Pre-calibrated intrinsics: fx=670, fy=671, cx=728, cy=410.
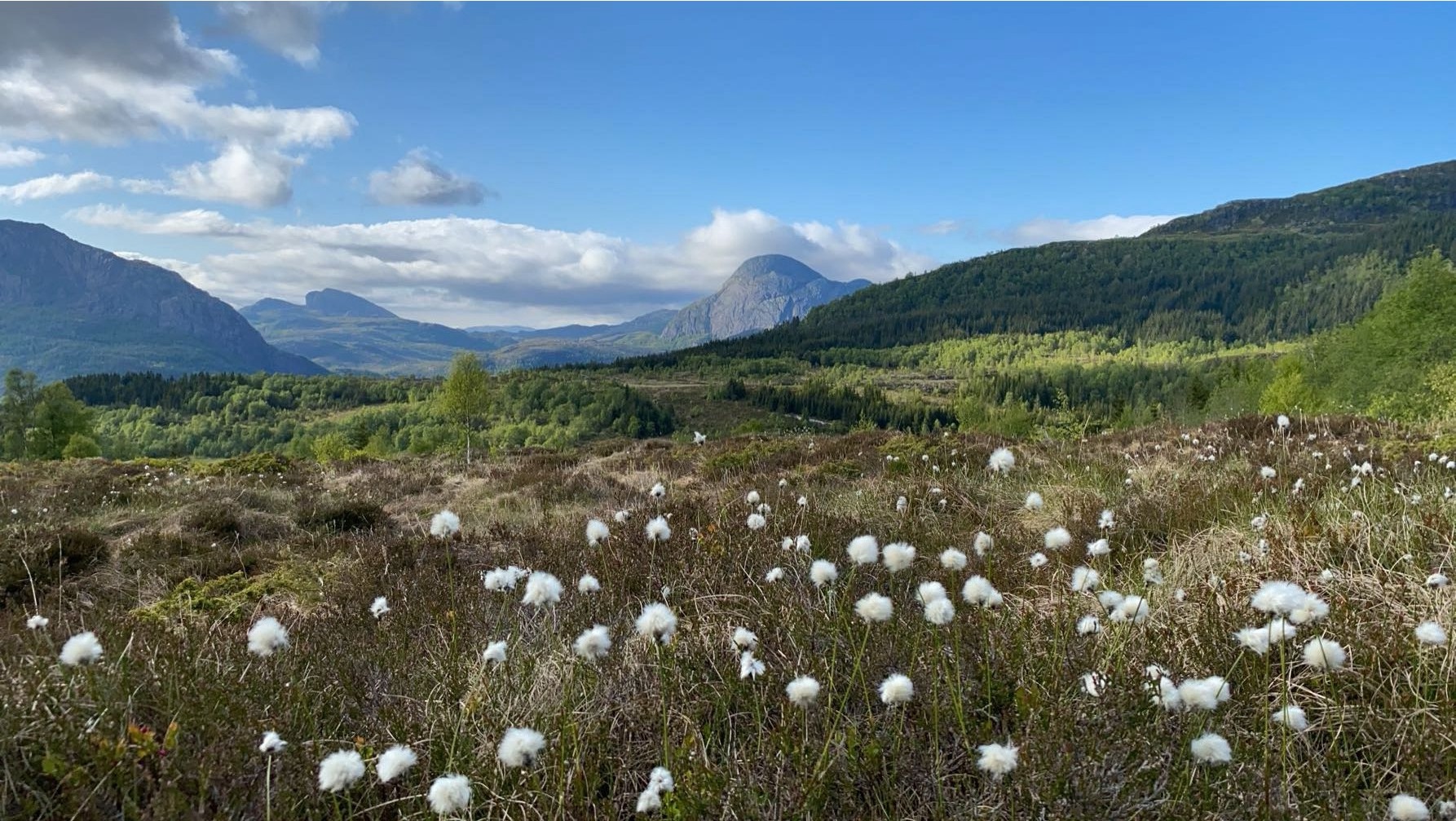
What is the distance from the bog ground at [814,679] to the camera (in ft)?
6.64

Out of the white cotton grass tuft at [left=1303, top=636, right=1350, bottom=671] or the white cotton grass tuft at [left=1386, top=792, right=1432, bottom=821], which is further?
the white cotton grass tuft at [left=1303, top=636, right=1350, bottom=671]

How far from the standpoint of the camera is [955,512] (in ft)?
23.5

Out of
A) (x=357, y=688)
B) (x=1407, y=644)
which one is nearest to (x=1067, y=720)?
(x=1407, y=644)

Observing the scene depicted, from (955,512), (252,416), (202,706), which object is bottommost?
(252,416)

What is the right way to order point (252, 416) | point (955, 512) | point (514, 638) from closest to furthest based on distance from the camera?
1. point (514, 638)
2. point (955, 512)
3. point (252, 416)

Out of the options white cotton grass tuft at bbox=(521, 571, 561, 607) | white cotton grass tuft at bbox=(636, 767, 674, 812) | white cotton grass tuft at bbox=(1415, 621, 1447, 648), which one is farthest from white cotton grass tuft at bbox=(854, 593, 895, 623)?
white cotton grass tuft at bbox=(1415, 621, 1447, 648)

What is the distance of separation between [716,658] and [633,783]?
2.95 feet

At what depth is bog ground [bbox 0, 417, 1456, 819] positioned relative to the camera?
6.64 feet

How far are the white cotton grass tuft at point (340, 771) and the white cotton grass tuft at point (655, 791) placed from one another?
29.4 inches

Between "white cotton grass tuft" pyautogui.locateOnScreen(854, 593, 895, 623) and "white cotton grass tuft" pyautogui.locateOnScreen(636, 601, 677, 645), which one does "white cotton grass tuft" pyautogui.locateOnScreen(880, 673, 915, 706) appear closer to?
"white cotton grass tuft" pyautogui.locateOnScreen(854, 593, 895, 623)

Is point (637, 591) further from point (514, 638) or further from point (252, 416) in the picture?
point (252, 416)

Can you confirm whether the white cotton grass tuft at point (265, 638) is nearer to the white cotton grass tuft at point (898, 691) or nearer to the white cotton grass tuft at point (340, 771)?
the white cotton grass tuft at point (340, 771)

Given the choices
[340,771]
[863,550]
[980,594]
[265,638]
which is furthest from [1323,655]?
[265,638]

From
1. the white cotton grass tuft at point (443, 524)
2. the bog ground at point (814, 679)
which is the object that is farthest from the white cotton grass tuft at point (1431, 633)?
the white cotton grass tuft at point (443, 524)
